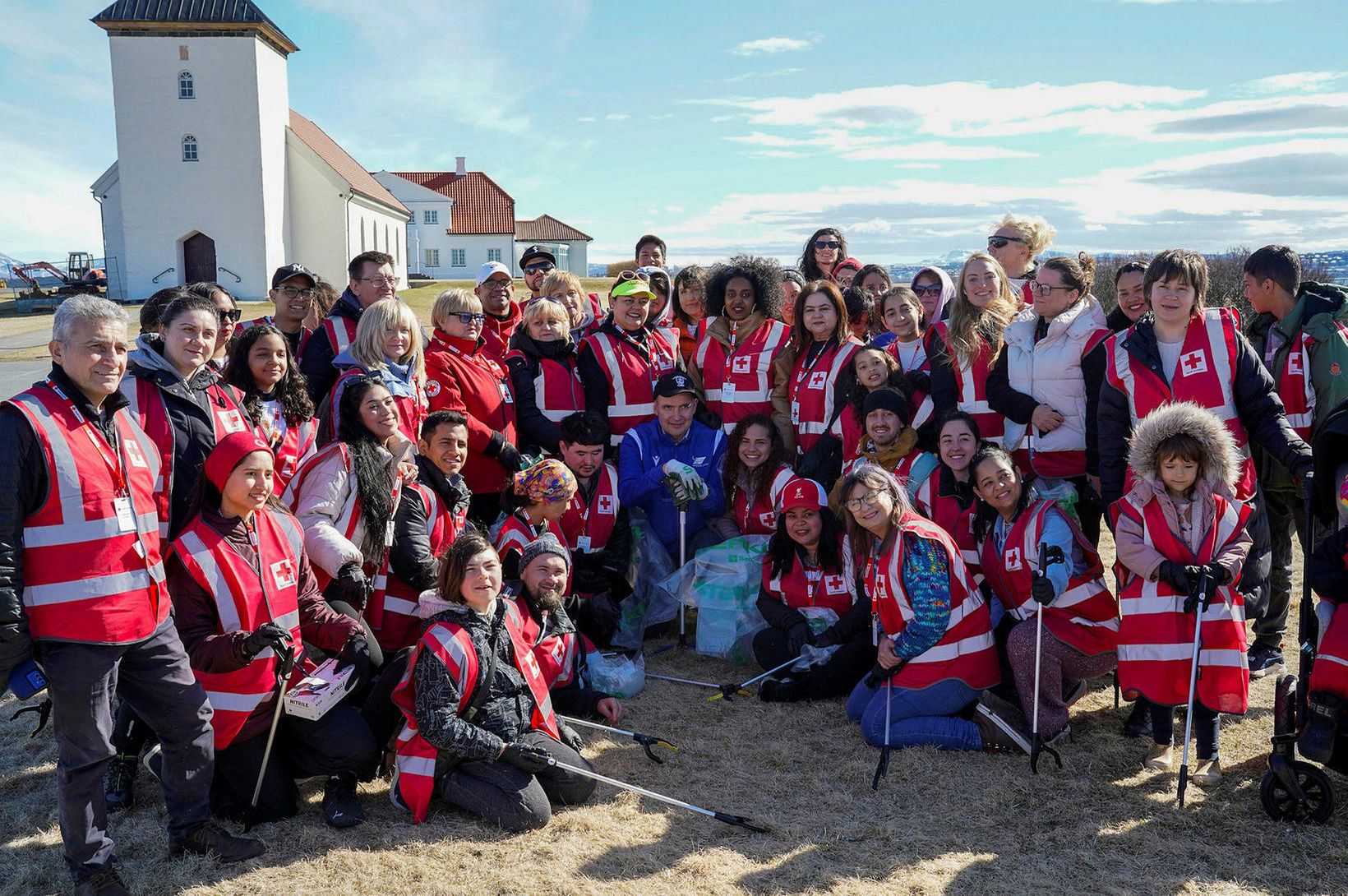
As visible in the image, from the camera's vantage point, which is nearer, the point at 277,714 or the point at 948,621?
the point at 277,714

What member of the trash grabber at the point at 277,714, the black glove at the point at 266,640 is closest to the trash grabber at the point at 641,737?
the trash grabber at the point at 277,714

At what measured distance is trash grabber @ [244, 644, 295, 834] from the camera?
3.80 meters

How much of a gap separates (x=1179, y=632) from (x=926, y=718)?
3.87 ft

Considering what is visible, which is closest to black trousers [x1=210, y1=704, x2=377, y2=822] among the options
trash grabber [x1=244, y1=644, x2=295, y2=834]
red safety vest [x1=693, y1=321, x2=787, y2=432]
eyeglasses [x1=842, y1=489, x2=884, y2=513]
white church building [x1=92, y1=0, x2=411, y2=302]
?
trash grabber [x1=244, y1=644, x2=295, y2=834]

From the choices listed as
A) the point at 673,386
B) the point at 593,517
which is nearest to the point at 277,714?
the point at 593,517

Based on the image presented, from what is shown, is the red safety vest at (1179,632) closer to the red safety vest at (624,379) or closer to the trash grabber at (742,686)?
the trash grabber at (742,686)

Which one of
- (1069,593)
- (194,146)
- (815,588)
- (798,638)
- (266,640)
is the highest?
(194,146)

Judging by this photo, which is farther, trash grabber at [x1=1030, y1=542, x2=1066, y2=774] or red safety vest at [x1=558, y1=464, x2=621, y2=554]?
red safety vest at [x1=558, y1=464, x2=621, y2=554]

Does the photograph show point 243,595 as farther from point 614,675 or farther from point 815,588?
point 815,588

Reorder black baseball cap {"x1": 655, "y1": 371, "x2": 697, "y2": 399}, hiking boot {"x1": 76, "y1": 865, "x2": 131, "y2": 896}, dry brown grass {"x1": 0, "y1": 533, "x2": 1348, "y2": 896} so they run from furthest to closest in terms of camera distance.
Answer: black baseball cap {"x1": 655, "y1": 371, "x2": 697, "y2": 399}, dry brown grass {"x1": 0, "y1": 533, "x2": 1348, "y2": 896}, hiking boot {"x1": 76, "y1": 865, "x2": 131, "y2": 896}

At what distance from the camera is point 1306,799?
12.6 feet

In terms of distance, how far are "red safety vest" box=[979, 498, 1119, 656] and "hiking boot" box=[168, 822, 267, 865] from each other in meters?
3.60

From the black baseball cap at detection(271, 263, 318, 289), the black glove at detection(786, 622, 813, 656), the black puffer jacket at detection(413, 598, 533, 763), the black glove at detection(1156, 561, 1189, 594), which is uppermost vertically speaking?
the black baseball cap at detection(271, 263, 318, 289)

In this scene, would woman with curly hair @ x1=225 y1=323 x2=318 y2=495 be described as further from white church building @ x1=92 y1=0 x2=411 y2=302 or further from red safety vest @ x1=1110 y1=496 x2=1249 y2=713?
white church building @ x1=92 y1=0 x2=411 y2=302
